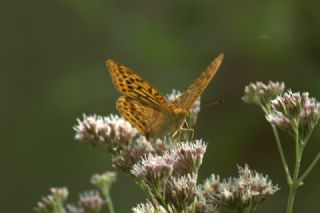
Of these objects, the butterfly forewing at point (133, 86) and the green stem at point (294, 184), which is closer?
the green stem at point (294, 184)

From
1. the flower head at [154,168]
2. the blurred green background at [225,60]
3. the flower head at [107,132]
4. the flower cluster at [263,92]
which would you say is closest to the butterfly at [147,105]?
the flower head at [107,132]

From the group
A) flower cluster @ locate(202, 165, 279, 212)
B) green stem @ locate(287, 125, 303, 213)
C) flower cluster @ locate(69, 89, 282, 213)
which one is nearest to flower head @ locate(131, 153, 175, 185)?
flower cluster @ locate(69, 89, 282, 213)

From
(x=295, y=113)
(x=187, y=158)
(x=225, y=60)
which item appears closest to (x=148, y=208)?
Answer: (x=187, y=158)

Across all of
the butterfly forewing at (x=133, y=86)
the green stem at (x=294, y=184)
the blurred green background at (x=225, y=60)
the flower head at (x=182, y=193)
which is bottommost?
the green stem at (x=294, y=184)

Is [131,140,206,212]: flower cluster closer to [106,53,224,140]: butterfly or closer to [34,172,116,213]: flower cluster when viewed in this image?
[106,53,224,140]: butterfly

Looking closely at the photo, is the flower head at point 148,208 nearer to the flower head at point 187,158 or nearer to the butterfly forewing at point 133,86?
the flower head at point 187,158

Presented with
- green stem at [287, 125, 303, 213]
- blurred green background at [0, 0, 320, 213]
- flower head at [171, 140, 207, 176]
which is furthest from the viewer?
blurred green background at [0, 0, 320, 213]

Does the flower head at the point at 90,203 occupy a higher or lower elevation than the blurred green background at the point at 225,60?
lower
